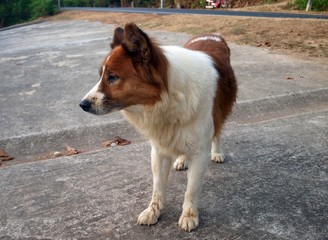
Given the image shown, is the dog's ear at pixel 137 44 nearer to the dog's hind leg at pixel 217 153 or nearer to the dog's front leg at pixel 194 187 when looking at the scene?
the dog's front leg at pixel 194 187

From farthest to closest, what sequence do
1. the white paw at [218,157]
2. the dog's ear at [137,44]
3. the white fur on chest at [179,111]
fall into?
the white paw at [218,157], the white fur on chest at [179,111], the dog's ear at [137,44]

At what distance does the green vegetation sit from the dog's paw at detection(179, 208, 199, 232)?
146 ft

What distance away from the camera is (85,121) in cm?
514

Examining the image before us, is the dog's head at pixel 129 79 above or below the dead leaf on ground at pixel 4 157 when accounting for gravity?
above

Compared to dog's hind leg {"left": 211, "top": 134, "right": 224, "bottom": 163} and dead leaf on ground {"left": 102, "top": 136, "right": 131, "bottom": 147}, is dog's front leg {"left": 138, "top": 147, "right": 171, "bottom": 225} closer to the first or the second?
dog's hind leg {"left": 211, "top": 134, "right": 224, "bottom": 163}

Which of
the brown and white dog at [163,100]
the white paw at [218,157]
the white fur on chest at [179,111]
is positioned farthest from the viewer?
the white paw at [218,157]

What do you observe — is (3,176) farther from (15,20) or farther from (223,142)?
(15,20)

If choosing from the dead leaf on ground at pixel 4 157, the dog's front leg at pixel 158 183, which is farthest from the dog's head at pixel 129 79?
the dead leaf on ground at pixel 4 157

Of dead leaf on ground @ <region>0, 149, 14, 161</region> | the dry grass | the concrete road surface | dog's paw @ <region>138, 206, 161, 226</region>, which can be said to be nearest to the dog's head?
dog's paw @ <region>138, 206, 161, 226</region>

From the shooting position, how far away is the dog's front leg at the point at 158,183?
9.91ft

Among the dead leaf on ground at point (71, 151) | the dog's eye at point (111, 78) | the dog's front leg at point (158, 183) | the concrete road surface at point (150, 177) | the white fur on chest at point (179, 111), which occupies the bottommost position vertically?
the dead leaf on ground at point (71, 151)

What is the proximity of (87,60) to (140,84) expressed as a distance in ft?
22.9

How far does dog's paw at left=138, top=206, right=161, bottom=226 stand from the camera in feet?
9.74

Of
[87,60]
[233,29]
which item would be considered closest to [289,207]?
[87,60]
